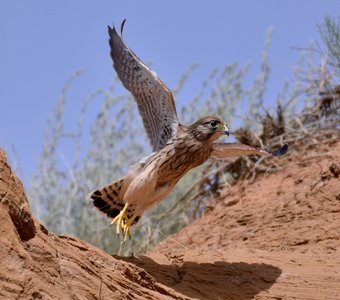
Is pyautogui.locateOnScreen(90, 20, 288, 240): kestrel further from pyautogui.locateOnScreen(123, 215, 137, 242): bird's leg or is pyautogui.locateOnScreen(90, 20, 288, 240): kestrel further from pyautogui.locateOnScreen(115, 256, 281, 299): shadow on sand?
pyautogui.locateOnScreen(115, 256, 281, 299): shadow on sand

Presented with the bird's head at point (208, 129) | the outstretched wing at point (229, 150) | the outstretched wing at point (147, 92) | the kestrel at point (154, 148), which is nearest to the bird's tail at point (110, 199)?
the kestrel at point (154, 148)

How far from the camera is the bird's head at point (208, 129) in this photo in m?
6.55

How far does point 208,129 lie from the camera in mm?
6578

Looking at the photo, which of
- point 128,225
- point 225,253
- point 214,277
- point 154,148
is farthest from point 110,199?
point 214,277

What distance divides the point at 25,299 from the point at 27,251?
1.14 feet

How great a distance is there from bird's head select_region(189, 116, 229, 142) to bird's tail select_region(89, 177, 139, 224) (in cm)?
72

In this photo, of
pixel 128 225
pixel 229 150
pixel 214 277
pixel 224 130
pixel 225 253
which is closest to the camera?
pixel 214 277

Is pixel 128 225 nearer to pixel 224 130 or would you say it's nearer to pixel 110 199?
pixel 110 199

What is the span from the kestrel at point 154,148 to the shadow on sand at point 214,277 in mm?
840

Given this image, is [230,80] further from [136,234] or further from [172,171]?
[172,171]

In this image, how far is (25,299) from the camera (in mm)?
3387

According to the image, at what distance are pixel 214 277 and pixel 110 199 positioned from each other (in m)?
1.44

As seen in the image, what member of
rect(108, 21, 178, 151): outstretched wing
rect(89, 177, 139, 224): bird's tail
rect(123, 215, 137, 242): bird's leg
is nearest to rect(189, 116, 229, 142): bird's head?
rect(108, 21, 178, 151): outstretched wing

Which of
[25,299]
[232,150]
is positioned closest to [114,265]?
[25,299]
